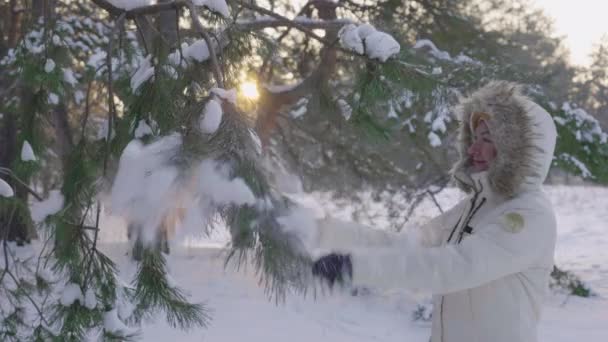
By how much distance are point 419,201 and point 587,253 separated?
4655mm

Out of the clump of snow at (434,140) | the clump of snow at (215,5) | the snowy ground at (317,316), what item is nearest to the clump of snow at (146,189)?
the clump of snow at (215,5)

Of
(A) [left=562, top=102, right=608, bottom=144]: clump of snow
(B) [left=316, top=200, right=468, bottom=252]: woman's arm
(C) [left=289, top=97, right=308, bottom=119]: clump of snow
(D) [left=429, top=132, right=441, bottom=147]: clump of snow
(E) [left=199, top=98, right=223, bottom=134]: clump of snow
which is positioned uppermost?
(C) [left=289, top=97, right=308, bottom=119]: clump of snow

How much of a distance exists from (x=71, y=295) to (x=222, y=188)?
103 cm

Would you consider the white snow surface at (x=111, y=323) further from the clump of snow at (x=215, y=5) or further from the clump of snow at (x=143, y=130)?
the clump of snow at (x=215, y=5)

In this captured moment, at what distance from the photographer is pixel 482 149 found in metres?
1.90

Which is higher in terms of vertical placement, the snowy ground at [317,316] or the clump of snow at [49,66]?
the clump of snow at [49,66]

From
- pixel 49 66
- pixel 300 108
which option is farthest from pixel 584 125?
pixel 49 66

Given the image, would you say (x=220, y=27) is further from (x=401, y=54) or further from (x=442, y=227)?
(x=442, y=227)

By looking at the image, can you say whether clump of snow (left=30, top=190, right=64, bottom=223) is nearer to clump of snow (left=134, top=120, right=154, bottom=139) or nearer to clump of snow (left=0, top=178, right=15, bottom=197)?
clump of snow (left=0, top=178, right=15, bottom=197)

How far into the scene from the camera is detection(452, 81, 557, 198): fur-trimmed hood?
1739mm

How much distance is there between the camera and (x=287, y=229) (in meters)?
0.99

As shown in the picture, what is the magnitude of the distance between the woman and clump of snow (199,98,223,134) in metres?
0.30

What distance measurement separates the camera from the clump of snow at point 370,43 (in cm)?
167

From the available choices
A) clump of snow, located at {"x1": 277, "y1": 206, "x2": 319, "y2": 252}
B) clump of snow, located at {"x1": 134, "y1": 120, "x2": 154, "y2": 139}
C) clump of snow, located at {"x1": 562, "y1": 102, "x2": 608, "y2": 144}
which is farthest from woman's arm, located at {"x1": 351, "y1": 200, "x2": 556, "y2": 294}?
clump of snow, located at {"x1": 562, "y1": 102, "x2": 608, "y2": 144}
